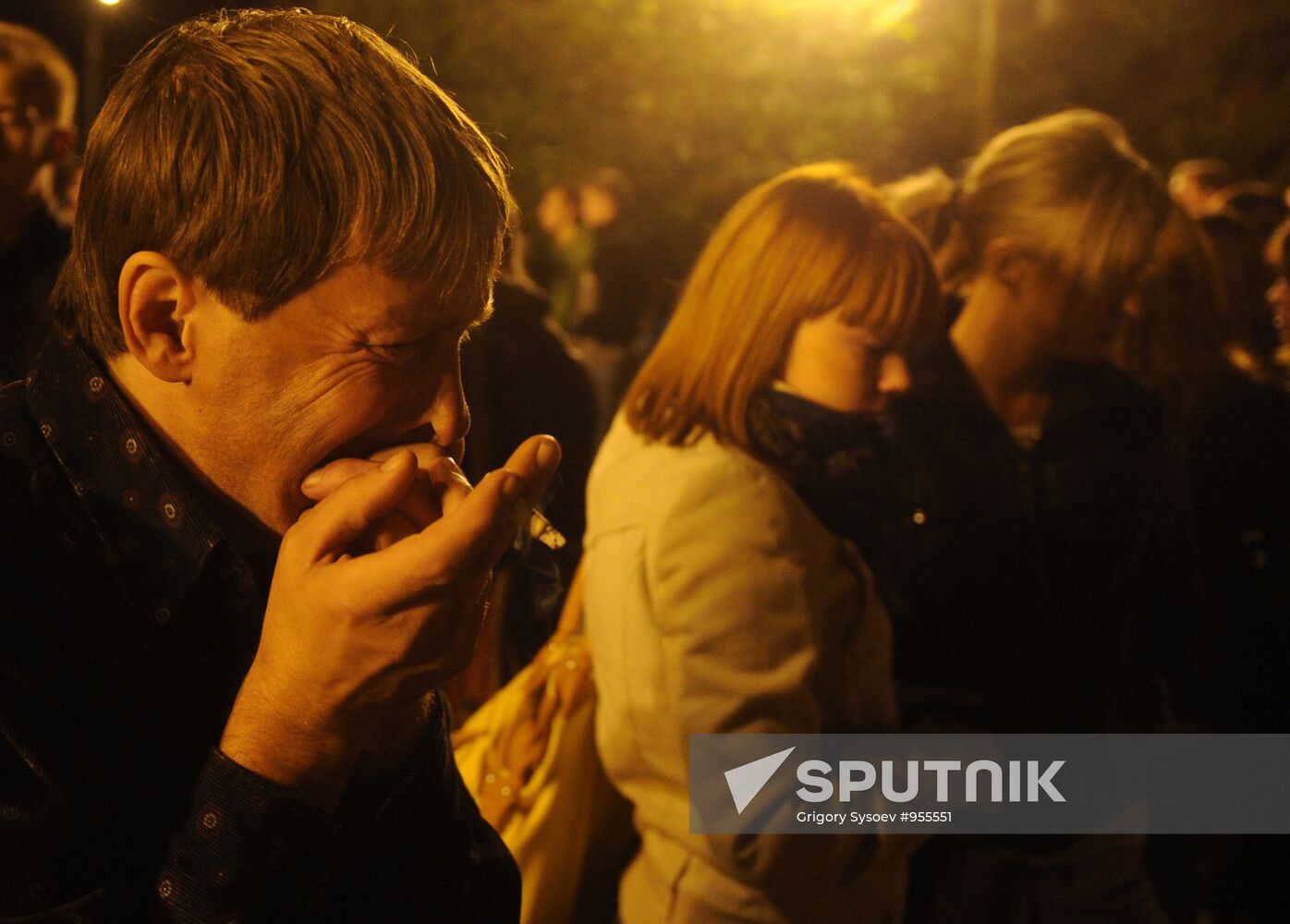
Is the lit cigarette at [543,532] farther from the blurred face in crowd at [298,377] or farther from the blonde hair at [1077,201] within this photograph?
the blonde hair at [1077,201]

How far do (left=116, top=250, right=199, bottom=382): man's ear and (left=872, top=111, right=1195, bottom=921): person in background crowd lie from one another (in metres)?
1.39

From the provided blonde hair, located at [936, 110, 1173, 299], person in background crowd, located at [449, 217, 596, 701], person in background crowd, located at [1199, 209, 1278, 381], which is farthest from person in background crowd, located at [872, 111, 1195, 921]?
person in background crowd, located at [1199, 209, 1278, 381]

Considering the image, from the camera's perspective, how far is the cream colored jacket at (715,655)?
169 cm

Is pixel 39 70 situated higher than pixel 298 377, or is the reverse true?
pixel 39 70

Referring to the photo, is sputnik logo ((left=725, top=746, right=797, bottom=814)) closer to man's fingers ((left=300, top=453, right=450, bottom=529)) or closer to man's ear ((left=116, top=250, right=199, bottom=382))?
man's fingers ((left=300, top=453, right=450, bottom=529))

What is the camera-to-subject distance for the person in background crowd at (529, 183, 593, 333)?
2516 millimetres

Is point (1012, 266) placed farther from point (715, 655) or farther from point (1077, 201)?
point (715, 655)

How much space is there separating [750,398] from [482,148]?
2.74 ft

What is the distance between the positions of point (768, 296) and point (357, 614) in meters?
1.11

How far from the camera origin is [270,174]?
1006mm

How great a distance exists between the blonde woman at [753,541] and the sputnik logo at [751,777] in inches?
2.1

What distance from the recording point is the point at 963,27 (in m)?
5.15

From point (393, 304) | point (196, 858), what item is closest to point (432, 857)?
point (196, 858)

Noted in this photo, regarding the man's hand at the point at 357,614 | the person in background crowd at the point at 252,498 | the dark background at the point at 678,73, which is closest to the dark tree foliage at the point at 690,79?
the dark background at the point at 678,73
